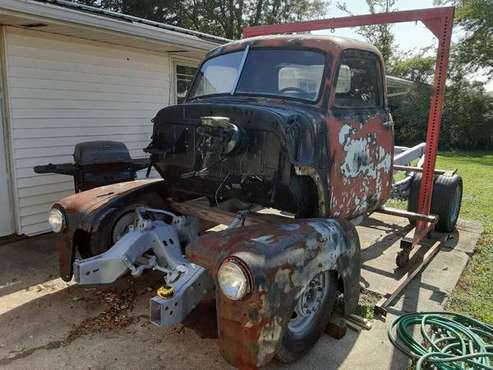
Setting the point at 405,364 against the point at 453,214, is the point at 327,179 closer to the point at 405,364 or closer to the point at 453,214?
the point at 405,364

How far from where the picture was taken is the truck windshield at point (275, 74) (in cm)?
383

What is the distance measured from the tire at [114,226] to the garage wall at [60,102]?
2.40m

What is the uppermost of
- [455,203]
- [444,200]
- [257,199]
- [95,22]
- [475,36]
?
[475,36]

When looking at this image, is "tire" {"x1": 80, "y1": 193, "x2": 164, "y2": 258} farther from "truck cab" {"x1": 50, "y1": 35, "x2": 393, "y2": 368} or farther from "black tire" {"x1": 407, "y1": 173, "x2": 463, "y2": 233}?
"black tire" {"x1": 407, "y1": 173, "x2": 463, "y2": 233}

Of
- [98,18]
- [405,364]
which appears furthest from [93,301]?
[98,18]

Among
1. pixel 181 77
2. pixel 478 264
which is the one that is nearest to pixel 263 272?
pixel 478 264

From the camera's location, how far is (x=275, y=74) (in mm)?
3986

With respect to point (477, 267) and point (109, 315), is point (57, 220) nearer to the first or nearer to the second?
point (109, 315)

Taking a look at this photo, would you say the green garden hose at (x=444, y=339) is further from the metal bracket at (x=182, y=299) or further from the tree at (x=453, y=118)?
the tree at (x=453, y=118)

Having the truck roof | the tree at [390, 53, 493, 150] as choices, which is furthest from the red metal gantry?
the tree at [390, 53, 493, 150]

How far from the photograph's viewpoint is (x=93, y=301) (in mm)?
3924

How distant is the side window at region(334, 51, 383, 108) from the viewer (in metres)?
3.91

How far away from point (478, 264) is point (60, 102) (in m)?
6.07

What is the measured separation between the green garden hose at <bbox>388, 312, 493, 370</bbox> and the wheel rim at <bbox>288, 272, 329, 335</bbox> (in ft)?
2.31
